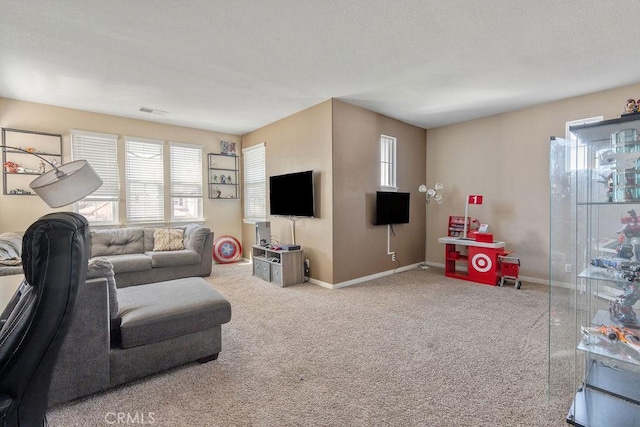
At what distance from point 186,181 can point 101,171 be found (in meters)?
1.35

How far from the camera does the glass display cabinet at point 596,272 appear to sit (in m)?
1.61

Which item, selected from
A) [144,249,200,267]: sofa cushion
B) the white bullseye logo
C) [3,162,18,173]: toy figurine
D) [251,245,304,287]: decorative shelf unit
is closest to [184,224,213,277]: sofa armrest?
[144,249,200,267]: sofa cushion

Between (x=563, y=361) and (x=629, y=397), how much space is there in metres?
0.34

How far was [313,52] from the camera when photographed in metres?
2.92

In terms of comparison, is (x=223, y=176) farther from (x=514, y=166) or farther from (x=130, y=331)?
(x=514, y=166)

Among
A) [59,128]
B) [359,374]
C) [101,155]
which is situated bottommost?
[359,374]

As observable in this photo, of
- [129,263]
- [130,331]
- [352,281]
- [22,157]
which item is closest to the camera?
[130,331]

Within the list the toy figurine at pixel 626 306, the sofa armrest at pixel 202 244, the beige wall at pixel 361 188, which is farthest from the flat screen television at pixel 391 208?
the toy figurine at pixel 626 306

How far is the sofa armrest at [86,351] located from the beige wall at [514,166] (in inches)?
212

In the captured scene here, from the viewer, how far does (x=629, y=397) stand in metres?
1.66

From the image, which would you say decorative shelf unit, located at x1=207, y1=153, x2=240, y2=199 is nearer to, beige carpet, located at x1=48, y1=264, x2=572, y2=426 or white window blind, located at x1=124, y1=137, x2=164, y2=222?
white window blind, located at x1=124, y1=137, x2=164, y2=222

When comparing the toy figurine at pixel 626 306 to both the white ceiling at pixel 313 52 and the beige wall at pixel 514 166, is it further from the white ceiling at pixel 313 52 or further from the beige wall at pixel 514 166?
the beige wall at pixel 514 166

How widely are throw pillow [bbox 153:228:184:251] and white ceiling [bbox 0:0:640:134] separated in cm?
203

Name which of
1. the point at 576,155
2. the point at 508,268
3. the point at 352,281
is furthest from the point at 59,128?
the point at 508,268
